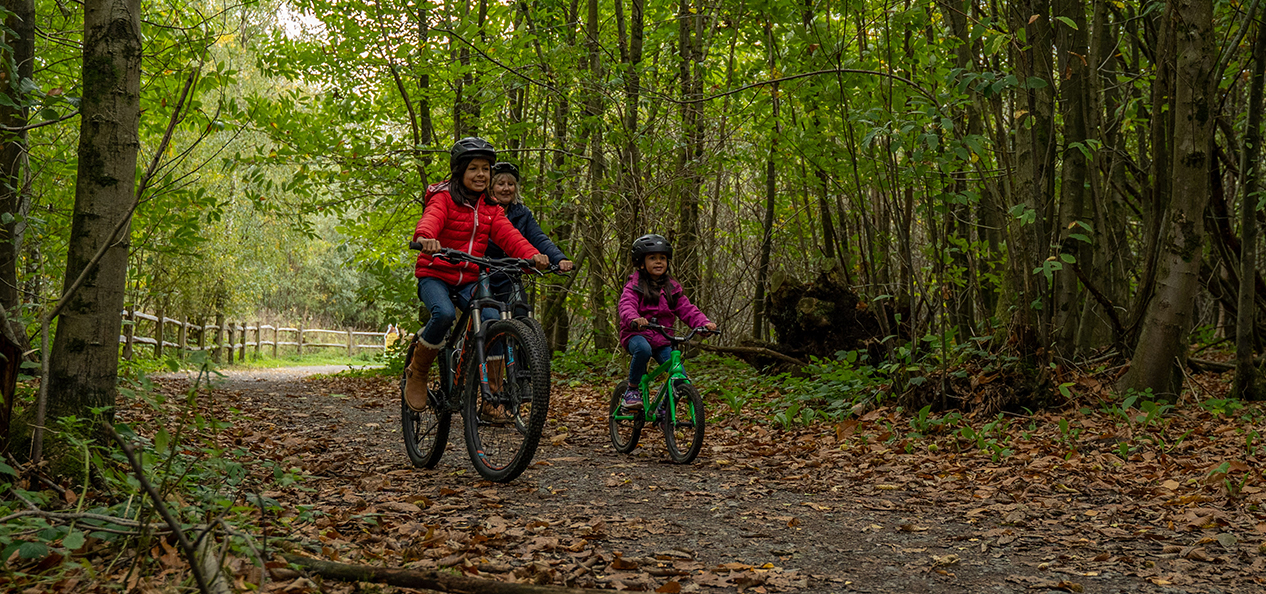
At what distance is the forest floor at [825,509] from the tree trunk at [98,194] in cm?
65

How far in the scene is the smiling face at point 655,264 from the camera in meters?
6.47

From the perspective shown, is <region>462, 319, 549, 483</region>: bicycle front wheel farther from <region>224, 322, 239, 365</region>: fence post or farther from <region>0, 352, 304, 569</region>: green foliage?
<region>224, 322, 239, 365</region>: fence post

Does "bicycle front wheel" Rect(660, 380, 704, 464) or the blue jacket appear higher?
the blue jacket

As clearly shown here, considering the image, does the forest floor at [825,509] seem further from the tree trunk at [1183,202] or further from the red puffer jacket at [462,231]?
the red puffer jacket at [462,231]

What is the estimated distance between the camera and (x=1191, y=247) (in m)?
6.48

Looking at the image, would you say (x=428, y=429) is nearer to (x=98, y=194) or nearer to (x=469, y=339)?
(x=469, y=339)

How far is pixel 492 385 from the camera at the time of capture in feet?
16.0

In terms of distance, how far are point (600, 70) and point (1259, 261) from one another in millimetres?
10858

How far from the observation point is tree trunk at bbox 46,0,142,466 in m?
3.73

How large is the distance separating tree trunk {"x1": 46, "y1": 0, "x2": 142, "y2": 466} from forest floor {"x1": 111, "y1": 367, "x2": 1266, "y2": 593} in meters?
0.65

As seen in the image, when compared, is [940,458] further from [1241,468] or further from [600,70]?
[600,70]

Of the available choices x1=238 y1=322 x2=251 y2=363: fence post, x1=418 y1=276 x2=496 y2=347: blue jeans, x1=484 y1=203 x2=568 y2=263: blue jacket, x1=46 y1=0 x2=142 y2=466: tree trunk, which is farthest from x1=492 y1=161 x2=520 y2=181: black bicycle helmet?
x1=238 y1=322 x2=251 y2=363: fence post

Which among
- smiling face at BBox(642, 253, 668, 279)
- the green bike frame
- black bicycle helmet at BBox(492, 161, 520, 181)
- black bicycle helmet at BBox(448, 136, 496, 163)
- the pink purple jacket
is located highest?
black bicycle helmet at BBox(492, 161, 520, 181)

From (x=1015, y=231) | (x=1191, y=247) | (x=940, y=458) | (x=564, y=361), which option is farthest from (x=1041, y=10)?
(x=564, y=361)
